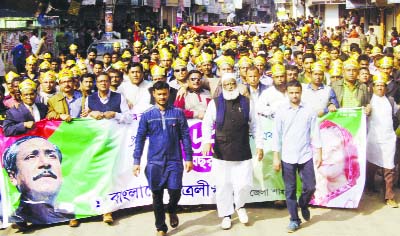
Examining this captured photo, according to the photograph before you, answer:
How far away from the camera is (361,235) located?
6863mm

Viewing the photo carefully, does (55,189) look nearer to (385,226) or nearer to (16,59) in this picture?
(385,226)

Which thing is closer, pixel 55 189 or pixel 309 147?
pixel 309 147

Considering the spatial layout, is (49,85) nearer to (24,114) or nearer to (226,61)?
(24,114)

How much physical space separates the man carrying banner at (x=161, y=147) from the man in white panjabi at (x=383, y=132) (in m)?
2.59

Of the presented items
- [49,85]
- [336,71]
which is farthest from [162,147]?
[336,71]

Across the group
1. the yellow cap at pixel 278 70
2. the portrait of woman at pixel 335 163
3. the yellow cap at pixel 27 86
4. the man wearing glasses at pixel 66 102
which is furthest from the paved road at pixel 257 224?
the yellow cap at pixel 278 70

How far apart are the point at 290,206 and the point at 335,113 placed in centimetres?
152

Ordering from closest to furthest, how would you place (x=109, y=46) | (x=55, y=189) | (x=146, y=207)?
(x=55, y=189) < (x=146, y=207) < (x=109, y=46)

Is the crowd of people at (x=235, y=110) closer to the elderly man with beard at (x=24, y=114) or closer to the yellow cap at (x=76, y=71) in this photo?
the elderly man with beard at (x=24, y=114)

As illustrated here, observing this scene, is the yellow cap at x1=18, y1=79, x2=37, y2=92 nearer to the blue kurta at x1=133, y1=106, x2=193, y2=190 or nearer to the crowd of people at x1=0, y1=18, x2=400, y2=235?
the crowd of people at x1=0, y1=18, x2=400, y2=235

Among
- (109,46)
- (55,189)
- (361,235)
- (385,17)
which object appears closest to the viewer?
(361,235)

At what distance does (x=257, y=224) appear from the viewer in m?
7.31

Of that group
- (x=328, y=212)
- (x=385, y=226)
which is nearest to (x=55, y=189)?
(x=328, y=212)

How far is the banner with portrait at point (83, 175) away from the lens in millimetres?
7355
